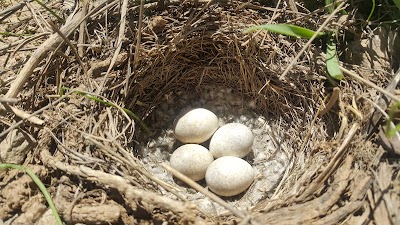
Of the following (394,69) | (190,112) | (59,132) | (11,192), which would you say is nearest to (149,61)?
(190,112)

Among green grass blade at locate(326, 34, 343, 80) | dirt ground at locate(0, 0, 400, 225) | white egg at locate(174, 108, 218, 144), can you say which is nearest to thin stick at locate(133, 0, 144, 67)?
dirt ground at locate(0, 0, 400, 225)

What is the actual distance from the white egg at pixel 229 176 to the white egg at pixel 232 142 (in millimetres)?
69

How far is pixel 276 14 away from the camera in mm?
2094

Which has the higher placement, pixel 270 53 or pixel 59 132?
pixel 59 132

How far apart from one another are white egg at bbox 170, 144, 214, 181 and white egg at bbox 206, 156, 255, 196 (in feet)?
0.19

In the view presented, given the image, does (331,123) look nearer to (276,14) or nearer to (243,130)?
(243,130)

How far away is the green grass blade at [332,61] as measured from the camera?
1848 mm

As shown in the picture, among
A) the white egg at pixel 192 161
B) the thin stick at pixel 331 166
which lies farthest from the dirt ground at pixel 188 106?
the white egg at pixel 192 161

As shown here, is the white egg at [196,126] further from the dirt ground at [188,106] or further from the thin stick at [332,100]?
the thin stick at [332,100]

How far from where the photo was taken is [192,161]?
2053 mm

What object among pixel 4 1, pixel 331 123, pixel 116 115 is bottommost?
pixel 331 123

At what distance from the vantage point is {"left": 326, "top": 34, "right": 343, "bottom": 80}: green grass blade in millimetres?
1848

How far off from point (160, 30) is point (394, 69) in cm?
111

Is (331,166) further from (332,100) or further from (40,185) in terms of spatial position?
(40,185)
